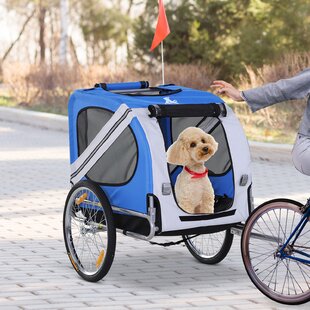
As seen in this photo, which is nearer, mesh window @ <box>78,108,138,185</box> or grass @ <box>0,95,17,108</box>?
mesh window @ <box>78,108,138,185</box>

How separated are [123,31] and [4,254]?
44.0 metres

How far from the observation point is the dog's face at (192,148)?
656cm

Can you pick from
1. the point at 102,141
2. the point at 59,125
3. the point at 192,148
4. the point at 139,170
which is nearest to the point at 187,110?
the point at 192,148

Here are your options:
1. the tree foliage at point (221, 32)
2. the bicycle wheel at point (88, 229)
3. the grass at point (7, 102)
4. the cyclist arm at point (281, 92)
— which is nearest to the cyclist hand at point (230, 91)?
the cyclist arm at point (281, 92)

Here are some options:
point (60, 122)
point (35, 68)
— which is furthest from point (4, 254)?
point (35, 68)

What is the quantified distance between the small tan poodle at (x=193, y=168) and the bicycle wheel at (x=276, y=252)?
1.31 ft

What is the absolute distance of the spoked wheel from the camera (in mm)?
7336

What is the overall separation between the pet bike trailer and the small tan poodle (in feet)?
0.21

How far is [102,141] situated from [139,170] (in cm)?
48

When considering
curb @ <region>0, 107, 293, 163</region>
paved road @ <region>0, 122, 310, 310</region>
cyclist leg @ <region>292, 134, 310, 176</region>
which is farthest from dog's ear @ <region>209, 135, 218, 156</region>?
curb @ <region>0, 107, 293, 163</region>

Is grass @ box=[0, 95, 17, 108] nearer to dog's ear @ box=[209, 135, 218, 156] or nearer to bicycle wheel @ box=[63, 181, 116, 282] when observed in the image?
bicycle wheel @ box=[63, 181, 116, 282]

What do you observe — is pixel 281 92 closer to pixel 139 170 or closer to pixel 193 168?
pixel 193 168

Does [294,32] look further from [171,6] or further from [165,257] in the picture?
[165,257]

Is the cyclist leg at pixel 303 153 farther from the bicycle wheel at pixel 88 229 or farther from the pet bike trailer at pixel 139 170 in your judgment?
the bicycle wheel at pixel 88 229
